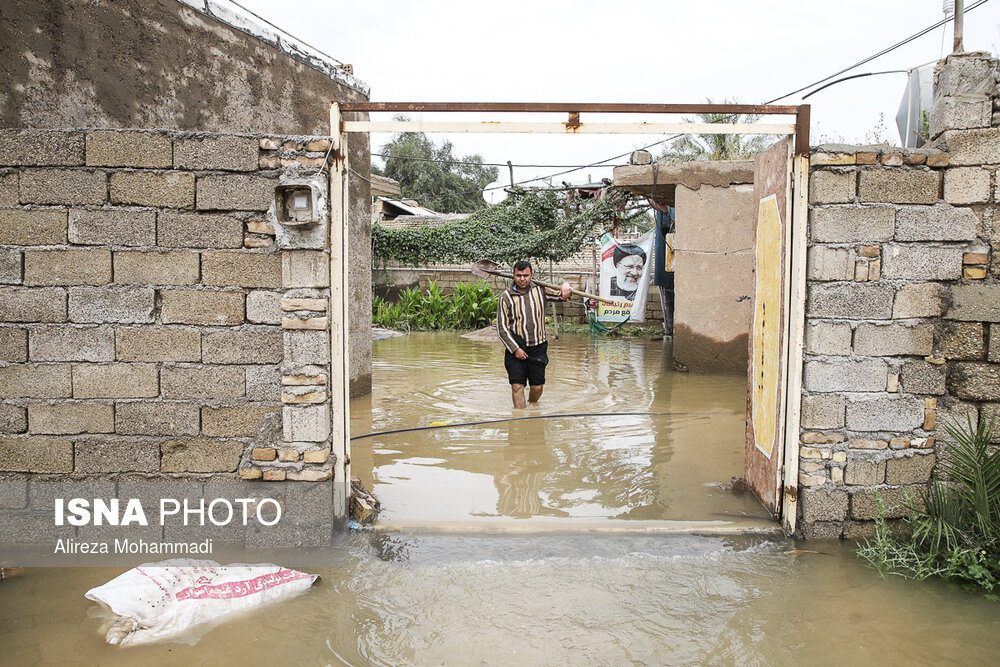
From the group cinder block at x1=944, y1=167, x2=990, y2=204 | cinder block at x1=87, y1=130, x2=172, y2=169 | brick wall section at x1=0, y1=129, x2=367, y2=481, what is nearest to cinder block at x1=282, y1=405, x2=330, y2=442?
brick wall section at x1=0, y1=129, x2=367, y2=481

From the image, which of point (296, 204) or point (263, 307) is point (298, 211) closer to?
point (296, 204)

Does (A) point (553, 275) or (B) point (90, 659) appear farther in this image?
(A) point (553, 275)

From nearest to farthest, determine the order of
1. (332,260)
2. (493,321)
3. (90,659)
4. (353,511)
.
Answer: (90,659)
(332,260)
(353,511)
(493,321)

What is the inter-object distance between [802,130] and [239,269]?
3213mm

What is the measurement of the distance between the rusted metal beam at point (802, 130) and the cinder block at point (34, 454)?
4.38 metres

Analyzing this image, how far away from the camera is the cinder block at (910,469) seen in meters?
3.89

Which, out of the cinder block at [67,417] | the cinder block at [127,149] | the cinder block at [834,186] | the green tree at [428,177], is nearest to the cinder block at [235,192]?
the cinder block at [127,149]

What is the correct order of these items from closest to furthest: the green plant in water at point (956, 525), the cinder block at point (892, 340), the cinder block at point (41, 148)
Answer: the green plant in water at point (956, 525)
the cinder block at point (41, 148)
the cinder block at point (892, 340)

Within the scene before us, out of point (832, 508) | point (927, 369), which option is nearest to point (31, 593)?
point (832, 508)

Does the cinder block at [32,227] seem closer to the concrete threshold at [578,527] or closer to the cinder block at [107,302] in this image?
the cinder block at [107,302]

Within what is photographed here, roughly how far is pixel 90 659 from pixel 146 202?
2.25m

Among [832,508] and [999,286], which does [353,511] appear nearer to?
[832,508]

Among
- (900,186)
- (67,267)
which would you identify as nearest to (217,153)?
(67,267)

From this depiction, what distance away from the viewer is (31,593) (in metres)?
3.26
